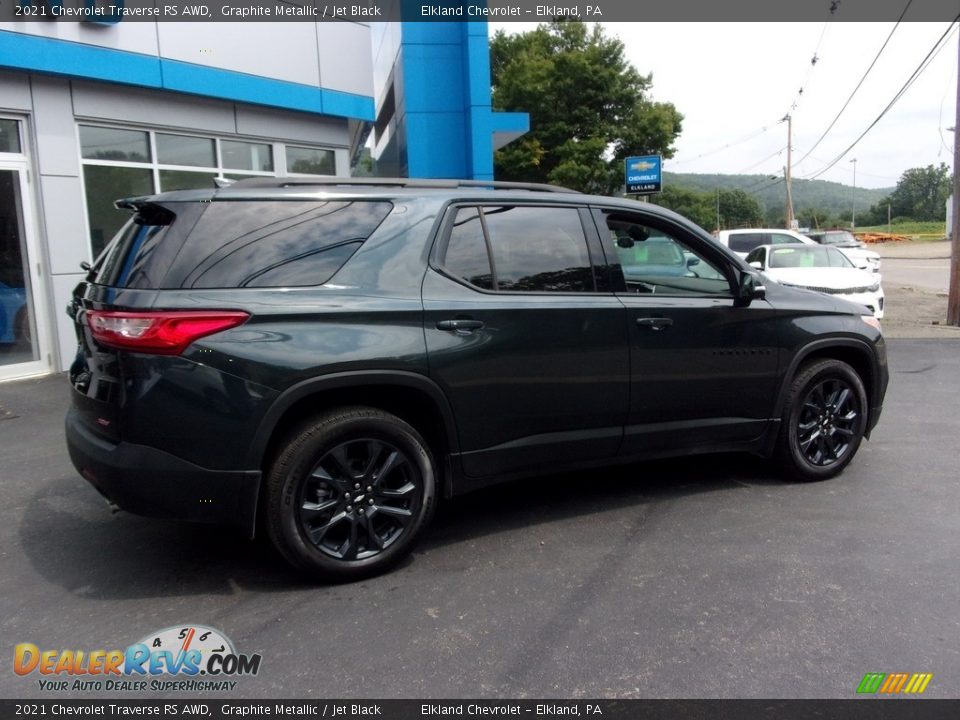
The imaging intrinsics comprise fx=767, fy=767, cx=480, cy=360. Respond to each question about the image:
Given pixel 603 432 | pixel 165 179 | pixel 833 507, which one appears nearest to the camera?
pixel 603 432

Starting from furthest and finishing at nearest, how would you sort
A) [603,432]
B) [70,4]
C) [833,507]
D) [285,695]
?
1. [70,4]
2. [833,507]
3. [603,432]
4. [285,695]

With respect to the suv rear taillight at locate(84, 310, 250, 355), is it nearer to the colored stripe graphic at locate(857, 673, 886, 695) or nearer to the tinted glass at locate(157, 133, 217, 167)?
the colored stripe graphic at locate(857, 673, 886, 695)

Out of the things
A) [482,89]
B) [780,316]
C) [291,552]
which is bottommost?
[291,552]

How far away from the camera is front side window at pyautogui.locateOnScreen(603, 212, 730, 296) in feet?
14.1

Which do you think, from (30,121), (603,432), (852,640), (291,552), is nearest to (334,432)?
(291,552)

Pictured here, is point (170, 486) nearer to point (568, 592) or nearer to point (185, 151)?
point (568, 592)

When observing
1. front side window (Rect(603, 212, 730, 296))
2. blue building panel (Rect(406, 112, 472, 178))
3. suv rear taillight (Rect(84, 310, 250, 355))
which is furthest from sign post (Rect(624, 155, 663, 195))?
suv rear taillight (Rect(84, 310, 250, 355))

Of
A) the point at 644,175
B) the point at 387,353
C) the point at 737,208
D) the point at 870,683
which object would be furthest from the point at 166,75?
the point at 737,208

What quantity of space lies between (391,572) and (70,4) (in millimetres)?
8063

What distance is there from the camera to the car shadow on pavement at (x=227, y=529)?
141 inches

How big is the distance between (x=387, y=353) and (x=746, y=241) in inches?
647

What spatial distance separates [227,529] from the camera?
4.21 meters

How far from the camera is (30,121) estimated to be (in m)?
8.51

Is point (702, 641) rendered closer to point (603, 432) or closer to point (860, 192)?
point (603, 432)
